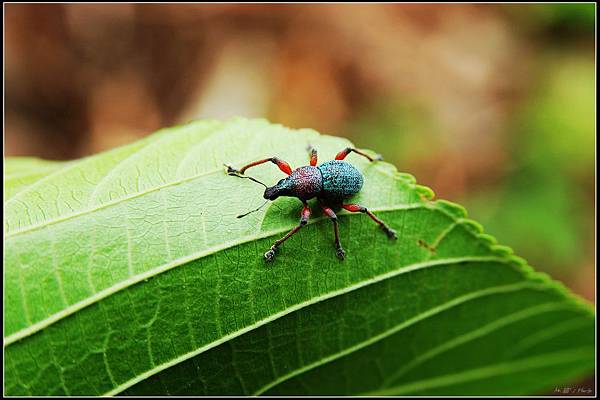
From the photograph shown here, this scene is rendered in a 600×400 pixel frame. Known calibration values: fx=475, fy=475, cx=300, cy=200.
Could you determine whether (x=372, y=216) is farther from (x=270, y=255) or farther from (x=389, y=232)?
(x=270, y=255)

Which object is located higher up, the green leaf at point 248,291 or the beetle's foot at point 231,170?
the beetle's foot at point 231,170

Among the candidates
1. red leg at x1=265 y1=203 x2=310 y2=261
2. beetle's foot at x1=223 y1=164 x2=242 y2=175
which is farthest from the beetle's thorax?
beetle's foot at x1=223 y1=164 x2=242 y2=175

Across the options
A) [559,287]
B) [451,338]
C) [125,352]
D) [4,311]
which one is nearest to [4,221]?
[4,311]

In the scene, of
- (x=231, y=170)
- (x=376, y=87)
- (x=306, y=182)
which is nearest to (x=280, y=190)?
(x=306, y=182)

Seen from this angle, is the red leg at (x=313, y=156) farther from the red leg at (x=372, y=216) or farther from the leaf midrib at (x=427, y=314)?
the leaf midrib at (x=427, y=314)

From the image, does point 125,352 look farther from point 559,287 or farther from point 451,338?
point 559,287

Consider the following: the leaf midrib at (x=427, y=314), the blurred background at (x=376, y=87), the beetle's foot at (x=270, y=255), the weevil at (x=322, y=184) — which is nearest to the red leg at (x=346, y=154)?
the weevil at (x=322, y=184)

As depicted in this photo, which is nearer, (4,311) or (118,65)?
(4,311)
